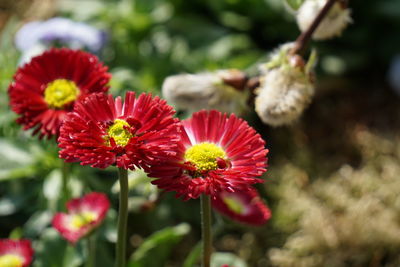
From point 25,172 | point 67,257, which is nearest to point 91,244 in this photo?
point 67,257

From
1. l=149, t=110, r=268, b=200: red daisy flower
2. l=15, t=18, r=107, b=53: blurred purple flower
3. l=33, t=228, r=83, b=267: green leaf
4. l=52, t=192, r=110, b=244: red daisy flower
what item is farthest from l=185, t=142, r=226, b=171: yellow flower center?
l=15, t=18, r=107, b=53: blurred purple flower

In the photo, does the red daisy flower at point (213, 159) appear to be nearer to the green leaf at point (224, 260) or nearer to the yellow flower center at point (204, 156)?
the yellow flower center at point (204, 156)

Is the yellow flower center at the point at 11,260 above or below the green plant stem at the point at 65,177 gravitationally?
below

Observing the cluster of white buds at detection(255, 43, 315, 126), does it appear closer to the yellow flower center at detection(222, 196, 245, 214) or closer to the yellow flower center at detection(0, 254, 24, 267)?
the yellow flower center at detection(222, 196, 245, 214)

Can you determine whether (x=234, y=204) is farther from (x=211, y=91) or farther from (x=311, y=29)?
(x=311, y=29)

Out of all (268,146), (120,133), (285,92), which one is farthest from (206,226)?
(268,146)

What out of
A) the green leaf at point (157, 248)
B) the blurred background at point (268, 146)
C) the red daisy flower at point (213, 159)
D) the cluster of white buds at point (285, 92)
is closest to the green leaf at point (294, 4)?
the cluster of white buds at point (285, 92)

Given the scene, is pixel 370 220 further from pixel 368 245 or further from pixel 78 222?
pixel 78 222
